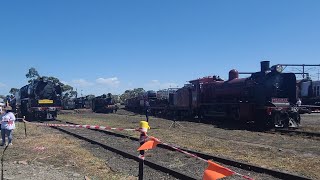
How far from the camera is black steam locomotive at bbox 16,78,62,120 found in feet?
106

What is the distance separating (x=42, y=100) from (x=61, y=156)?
69.5 ft

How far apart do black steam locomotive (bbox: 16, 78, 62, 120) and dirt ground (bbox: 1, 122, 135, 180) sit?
1687cm

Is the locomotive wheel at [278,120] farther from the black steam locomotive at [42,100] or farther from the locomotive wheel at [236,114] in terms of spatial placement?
the black steam locomotive at [42,100]

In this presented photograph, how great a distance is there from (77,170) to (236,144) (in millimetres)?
6837

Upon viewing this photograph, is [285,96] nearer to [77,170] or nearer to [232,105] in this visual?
[232,105]

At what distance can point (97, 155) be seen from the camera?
12750 mm

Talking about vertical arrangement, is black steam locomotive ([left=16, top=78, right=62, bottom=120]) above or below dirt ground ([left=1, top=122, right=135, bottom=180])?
above

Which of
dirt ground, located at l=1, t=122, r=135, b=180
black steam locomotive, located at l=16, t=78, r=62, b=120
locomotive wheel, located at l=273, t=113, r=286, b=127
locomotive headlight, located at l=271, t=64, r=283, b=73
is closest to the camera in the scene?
dirt ground, located at l=1, t=122, r=135, b=180

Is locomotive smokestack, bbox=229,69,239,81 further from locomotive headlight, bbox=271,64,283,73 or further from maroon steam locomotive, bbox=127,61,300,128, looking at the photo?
locomotive headlight, bbox=271,64,283,73

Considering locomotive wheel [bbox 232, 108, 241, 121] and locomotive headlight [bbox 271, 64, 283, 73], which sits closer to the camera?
locomotive headlight [bbox 271, 64, 283, 73]

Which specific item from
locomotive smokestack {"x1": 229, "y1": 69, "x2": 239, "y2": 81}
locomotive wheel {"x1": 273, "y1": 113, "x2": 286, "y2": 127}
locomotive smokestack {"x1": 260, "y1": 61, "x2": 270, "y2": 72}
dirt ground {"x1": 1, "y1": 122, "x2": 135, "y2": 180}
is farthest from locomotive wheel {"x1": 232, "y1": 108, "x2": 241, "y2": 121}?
dirt ground {"x1": 1, "y1": 122, "x2": 135, "y2": 180}

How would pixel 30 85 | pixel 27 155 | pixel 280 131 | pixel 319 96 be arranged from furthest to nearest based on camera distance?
pixel 319 96 < pixel 30 85 < pixel 280 131 < pixel 27 155

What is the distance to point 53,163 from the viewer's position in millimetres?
10992

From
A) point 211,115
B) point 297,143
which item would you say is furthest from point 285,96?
point 297,143
